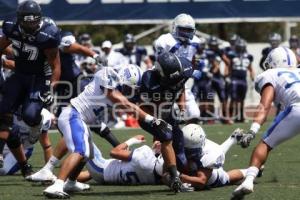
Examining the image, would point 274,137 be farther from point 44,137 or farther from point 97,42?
point 97,42

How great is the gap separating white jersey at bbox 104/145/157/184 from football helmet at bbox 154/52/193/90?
68 cm

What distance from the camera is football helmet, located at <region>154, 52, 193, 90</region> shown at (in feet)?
23.8

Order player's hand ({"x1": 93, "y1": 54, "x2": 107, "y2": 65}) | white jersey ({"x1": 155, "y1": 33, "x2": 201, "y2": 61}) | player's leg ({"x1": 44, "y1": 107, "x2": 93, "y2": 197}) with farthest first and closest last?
white jersey ({"x1": 155, "y1": 33, "x2": 201, "y2": 61}), player's hand ({"x1": 93, "y1": 54, "x2": 107, "y2": 65}), player's leg ({"x1": 44, "y1": 107, "x2": 93, "y2": 197})

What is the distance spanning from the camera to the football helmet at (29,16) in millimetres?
7739

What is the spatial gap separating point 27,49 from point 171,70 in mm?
1663

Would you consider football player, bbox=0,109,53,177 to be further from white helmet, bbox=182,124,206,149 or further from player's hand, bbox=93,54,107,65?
white helmet, bbox=182,124,206,149

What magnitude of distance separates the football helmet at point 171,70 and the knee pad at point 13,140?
165 centimetres

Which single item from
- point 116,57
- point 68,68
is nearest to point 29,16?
point 68,68

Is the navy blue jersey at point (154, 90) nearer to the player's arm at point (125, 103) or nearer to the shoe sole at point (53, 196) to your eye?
the player's arm at point (125, 103)

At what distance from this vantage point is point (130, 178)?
7.73 meters

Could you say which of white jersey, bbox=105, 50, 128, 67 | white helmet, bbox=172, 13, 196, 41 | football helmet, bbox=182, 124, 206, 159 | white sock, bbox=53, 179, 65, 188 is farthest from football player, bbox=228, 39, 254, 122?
white sock, bbox=53, 179, 65, 188

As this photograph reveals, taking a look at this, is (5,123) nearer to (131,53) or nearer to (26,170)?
(26,170)

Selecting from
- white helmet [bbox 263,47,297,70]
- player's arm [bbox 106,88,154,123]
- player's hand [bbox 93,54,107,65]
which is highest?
player's hand [bbox 93,54,107,65]

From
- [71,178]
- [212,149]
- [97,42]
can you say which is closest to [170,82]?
[212,149]
